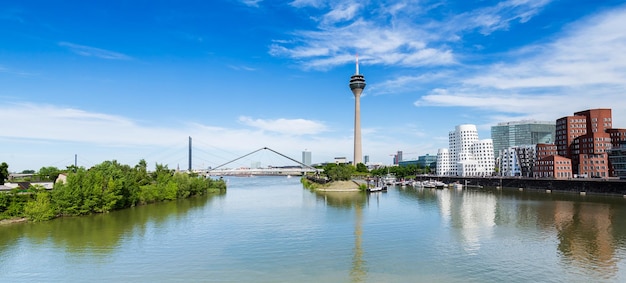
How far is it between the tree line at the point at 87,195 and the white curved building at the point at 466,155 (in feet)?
237

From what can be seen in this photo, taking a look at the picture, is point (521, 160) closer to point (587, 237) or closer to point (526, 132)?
point (526, 132)

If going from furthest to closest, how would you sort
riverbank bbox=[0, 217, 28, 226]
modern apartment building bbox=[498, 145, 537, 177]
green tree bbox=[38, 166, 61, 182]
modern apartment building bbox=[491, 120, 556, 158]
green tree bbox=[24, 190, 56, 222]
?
modern apartment building bbox=[491, 120, 556, 158] < modern apartment building bbox=[498, 145, 537, 177] < green tree bbox=[38, 166, 61, 182] < green tree bbox=[24, 190, 56, 222] < riverbank bbox=[0, 217, 28, 226]

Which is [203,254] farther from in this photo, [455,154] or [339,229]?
[455,154]

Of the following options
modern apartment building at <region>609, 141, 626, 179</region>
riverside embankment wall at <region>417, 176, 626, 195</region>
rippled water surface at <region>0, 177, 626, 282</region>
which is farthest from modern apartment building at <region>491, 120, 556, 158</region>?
rippled water surface at <region>0, 177, 626, 282</region>

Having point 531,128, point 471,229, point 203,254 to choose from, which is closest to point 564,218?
point 471,229

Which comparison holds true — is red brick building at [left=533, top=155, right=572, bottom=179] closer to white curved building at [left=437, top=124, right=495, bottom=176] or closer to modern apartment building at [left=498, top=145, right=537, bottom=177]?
Result: modern apartment building at [left=498, top=145, right=537, bottom=177]

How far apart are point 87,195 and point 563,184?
5391 cm

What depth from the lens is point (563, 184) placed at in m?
51.5

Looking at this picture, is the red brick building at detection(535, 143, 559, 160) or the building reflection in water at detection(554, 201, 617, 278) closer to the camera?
the building reflection in water at detection(554, 201, 617, 278)

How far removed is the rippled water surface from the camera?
1480 centimetres

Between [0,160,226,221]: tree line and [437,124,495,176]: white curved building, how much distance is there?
7215 centimetres

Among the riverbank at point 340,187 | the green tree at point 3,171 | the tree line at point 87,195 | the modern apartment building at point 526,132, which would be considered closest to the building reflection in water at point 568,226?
the riverbank at point 340,187

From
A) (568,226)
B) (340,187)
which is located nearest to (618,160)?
(340,187)

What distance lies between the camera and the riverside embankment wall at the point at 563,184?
143 feet
